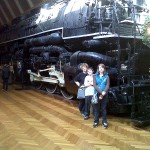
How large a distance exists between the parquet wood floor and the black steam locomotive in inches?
21.0

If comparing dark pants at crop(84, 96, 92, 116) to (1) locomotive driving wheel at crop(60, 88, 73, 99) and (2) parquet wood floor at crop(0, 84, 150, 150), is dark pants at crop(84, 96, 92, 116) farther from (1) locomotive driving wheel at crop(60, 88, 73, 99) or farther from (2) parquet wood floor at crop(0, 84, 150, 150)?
(1) locomotive driving wheel at crop(60, 88, 73, 99)

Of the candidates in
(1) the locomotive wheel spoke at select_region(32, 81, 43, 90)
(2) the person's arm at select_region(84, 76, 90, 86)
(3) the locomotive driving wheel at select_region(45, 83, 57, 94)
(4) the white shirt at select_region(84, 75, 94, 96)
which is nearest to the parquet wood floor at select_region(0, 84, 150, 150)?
(4) the white shirt at select_region(84, 75, 94, 96)

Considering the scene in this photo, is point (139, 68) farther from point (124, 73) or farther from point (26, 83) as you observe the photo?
point (26, 83)

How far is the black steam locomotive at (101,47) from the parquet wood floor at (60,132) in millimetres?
532

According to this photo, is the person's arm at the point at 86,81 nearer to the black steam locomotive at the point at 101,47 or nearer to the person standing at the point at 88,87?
the person standing at the point at 88,87

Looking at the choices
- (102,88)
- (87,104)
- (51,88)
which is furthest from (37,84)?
(102,88)

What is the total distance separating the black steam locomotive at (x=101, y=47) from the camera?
208 inches

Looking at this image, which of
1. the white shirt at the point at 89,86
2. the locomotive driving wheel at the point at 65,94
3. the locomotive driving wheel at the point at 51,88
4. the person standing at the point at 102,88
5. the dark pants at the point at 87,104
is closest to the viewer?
the person standing at the point at 102,88

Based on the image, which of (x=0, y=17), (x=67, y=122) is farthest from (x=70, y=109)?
(x=0, y=17)

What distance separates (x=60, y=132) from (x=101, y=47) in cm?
281

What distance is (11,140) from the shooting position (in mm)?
4078

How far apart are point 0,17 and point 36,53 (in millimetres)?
9062

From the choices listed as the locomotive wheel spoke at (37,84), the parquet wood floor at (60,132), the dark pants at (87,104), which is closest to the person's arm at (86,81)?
the dark pants at (87,104)

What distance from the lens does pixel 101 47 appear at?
6.43 m
